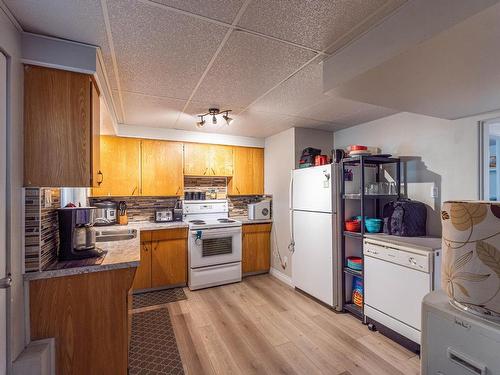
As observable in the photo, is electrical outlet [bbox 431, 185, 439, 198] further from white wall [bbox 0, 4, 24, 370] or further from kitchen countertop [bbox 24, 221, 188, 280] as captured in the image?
white wall [bbox 0, 4, 24, 370]

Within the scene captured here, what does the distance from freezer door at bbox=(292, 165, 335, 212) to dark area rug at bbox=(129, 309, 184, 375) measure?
201 cm

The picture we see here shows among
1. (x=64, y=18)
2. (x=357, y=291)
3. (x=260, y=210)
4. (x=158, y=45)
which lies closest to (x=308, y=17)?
(x=158, y=45)

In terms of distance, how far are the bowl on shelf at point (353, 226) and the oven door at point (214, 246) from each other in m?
1.56

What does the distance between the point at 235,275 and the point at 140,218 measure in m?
1.64

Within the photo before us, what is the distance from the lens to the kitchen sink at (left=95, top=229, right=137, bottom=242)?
2828 millimetres

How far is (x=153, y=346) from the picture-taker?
2188 mm

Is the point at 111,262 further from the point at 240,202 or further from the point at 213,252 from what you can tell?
the point at 240,202

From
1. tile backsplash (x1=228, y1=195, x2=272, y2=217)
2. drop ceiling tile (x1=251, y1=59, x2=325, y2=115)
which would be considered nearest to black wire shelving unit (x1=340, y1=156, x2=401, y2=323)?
drop ceiling tile (x1=251, y1=59, x2=325, y2=115)

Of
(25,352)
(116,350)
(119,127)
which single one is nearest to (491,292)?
(116,350)

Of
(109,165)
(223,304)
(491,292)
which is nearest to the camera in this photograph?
(491,292)

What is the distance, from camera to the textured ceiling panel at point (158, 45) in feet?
4.32

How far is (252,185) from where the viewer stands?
4230mm

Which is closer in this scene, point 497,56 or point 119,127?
point 497,56

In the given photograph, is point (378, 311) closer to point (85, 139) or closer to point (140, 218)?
point (85, 139)
